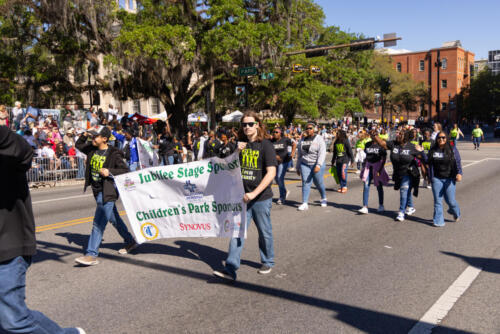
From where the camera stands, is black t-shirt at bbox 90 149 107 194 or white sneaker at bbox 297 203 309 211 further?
white sneaker at bbox 297 203 309 211

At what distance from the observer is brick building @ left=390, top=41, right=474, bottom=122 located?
267 feet

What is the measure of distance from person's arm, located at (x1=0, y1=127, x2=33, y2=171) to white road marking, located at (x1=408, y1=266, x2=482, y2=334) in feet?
11.1

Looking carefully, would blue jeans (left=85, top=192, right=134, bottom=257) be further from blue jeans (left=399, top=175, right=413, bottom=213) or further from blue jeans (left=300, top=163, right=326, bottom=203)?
blue jeans (left=399, top=175, right=413, bottom=213)

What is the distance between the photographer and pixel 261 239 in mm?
5258

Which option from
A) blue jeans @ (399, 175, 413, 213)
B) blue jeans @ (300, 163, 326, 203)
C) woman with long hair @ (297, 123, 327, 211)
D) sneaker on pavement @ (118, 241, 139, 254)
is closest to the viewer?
sneaker on pavement @ (118, 241, 139, 254)

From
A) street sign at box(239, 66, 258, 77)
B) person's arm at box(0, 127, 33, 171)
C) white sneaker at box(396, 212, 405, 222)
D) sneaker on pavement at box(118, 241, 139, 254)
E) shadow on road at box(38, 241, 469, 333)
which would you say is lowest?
white sneaker at box(396, 212, 405, 222)

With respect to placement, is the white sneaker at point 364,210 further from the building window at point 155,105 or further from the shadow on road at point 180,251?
the building window at point 155,105

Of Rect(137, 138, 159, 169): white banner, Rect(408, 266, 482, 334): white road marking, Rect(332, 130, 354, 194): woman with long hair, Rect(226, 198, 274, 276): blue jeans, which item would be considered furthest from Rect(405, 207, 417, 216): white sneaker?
Rect(137, 138, 159, 169): white banner

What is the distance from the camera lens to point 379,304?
14.6 ft

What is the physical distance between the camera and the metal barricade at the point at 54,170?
1533cm

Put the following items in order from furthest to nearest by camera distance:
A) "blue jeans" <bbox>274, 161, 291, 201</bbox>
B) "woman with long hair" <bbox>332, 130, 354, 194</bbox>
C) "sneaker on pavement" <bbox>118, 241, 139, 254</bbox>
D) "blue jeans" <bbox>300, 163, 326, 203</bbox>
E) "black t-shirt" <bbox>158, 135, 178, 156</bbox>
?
1. "black t-shirt" <bbox>158, 135, 178, 156</bbox>
2. "woman with long hair" <bbox>332, 130, 354, 194</bbox>
3. "blue jeans" <bbox>274, 161, 291, 201</bbox>
4. "blue jeans" <bbox>300, 163, 326, 203</bbox>
5. "sneaker on pavement" <bbox>118, 241, 139, 254</bbox>

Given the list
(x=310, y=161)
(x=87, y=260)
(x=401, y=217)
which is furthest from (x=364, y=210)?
(x=87, y=260)

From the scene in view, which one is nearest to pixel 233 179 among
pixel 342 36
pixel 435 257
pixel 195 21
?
pixel 435 257

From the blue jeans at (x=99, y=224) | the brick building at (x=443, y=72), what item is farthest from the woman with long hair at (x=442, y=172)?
the brick building at (x=443, y=72)
